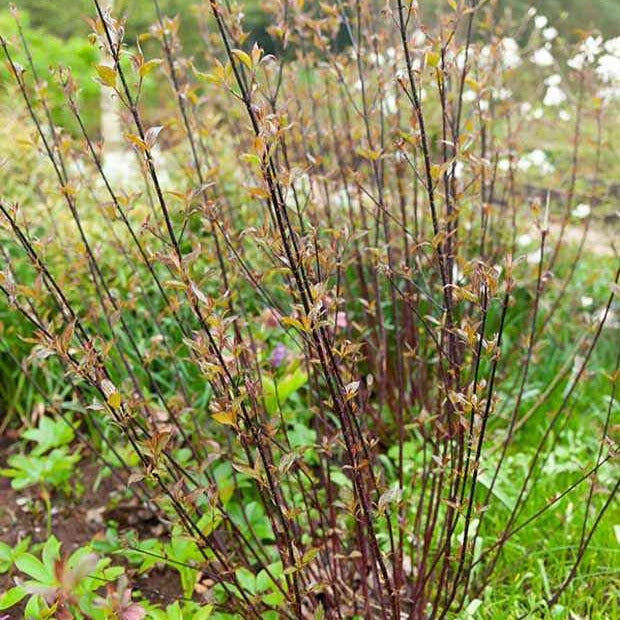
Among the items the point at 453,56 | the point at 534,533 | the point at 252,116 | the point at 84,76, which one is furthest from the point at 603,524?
the point at 84,76

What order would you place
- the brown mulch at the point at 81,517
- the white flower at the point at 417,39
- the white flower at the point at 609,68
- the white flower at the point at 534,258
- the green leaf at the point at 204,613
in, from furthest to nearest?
the white flower at the point at 534,258 < the white flower at the point at 609,68 < the brown mulch at the point at 81,517 < the white flower at the point at 417,39 < the green leaf at the point at 204,613

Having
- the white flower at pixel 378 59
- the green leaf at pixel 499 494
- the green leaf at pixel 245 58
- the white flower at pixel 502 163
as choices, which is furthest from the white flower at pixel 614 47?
the green leaf at pixel 245 58

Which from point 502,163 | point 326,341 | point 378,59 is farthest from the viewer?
point 502,163

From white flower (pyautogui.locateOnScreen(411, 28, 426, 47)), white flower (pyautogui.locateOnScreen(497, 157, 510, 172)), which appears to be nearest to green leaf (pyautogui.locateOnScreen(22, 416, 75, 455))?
white flower (pyautogui.locateOnScreen(411, 28, 426, 47))

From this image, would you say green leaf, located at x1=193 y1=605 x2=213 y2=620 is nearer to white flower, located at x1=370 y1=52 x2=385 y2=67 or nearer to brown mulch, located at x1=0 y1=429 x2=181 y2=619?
brown mulch, located at x1=0 y1=429 x2=181 y2=619

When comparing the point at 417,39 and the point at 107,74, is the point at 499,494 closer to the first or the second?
the point at 417,39

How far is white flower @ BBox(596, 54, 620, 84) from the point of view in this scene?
3023 millimetres

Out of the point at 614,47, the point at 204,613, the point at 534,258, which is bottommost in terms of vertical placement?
the point at 534,258

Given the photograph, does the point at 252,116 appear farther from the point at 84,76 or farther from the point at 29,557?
the point at 84,76

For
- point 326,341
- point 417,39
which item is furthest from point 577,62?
point 326,341

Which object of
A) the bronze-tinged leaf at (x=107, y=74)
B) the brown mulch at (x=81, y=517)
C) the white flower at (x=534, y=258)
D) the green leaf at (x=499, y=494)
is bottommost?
the white flower at (x=534, y=258)

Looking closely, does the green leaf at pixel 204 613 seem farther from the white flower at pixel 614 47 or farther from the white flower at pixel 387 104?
the white flower at pixel 614 47

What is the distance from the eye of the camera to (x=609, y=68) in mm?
3086

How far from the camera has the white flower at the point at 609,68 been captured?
9.92 feet
